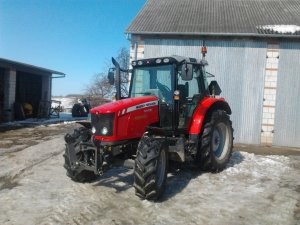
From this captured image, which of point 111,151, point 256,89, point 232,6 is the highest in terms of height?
point 232,6

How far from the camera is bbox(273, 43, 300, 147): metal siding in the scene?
11227mm

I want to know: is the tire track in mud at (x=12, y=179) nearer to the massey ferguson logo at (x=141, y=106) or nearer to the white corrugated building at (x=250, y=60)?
the massey ferguson logo at (x=141, y=106)

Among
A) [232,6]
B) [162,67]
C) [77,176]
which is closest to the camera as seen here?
[77,176]

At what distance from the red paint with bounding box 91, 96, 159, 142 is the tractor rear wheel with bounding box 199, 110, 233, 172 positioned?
4.01 ft

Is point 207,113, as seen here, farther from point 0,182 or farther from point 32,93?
point 32,93

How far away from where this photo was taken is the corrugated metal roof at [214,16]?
1162 cm

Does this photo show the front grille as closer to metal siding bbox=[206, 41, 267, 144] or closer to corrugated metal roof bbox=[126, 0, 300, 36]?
corrugated metal roof bbox=[126, 0, 300, 36]

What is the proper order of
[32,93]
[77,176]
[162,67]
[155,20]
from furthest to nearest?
[32,93]
[155,20]
[162,67]
[77,176]

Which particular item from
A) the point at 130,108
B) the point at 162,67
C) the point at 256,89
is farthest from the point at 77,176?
the point at 256,89

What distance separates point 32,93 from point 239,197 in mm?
19195

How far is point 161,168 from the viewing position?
17.2 ft

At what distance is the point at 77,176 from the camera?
5641 mm

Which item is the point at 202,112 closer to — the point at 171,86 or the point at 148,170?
the point at 171,86

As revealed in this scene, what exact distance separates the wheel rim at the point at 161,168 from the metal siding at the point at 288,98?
726cm
